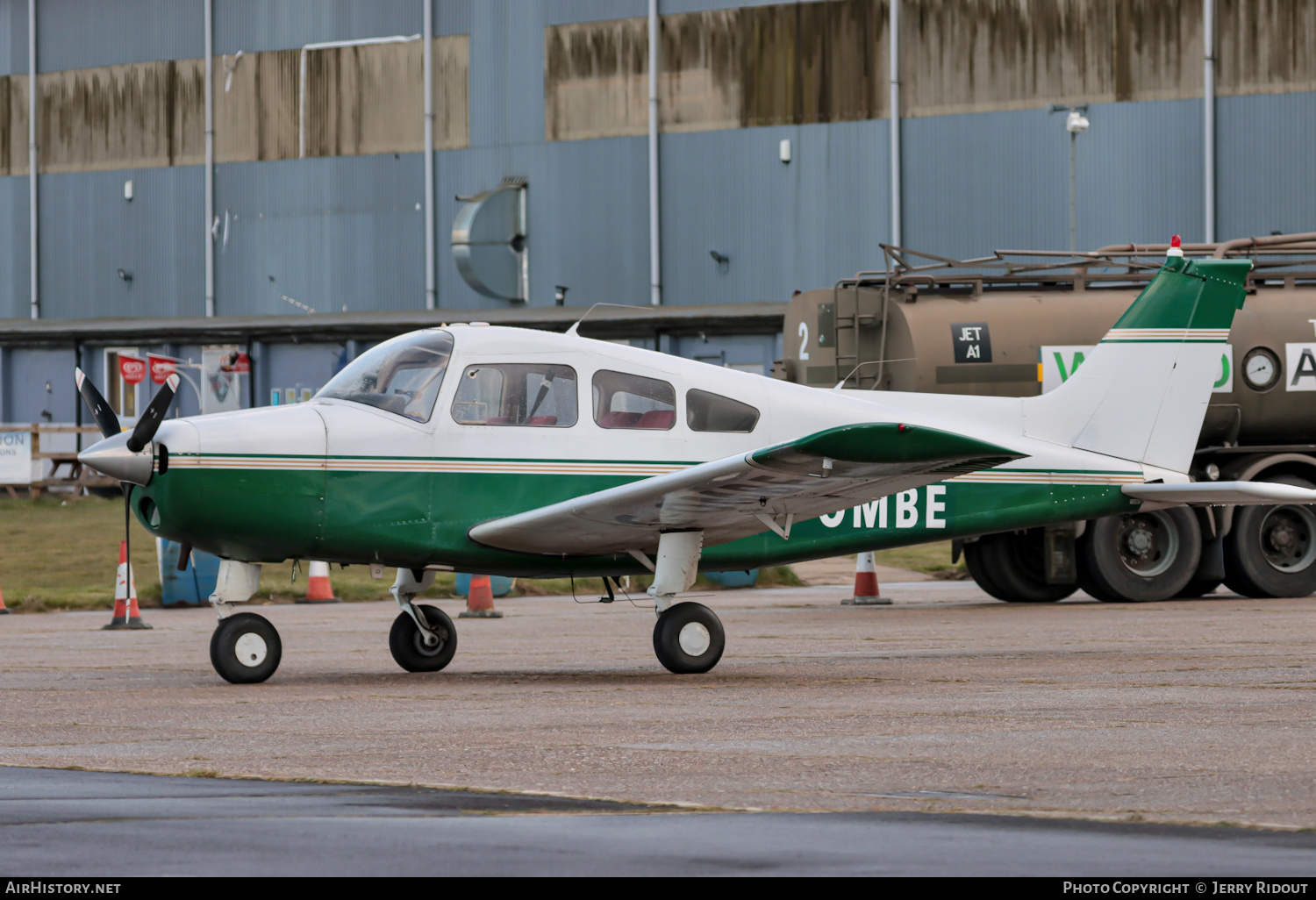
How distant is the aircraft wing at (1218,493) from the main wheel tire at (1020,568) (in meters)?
5.56

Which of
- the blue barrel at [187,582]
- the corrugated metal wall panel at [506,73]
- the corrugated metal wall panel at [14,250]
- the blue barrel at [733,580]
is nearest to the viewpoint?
the blue barrel at [187,582]

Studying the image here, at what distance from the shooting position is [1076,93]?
116 ft

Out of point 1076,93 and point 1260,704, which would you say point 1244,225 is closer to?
point 1076,93

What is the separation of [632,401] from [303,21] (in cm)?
3396

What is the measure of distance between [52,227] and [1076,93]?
26618 millimetres

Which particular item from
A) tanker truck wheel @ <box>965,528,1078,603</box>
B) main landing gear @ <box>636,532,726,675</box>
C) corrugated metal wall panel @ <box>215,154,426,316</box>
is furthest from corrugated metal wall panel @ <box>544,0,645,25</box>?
main landing gear @ <box>636,532,726,675</box>

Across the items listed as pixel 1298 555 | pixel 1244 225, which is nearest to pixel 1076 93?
pixel 1244 225

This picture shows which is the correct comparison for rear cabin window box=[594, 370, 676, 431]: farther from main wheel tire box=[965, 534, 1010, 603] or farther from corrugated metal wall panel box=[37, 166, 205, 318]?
corrugated metal wall panel box=[37, 166, 205, 318]

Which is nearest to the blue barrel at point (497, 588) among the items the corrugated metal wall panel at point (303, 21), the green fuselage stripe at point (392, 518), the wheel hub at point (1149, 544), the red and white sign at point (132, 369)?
the wheel hub at point (1149, 544)

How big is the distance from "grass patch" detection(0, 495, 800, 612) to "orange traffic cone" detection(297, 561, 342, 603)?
0.36 metres

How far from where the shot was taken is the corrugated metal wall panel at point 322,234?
4097 centimetres

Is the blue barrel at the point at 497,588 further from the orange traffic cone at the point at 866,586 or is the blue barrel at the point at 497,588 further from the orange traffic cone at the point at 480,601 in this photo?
the orange traffic cone at the point at 866,586

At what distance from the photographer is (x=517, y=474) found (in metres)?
10.7

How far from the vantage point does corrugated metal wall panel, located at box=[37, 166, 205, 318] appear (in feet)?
142
